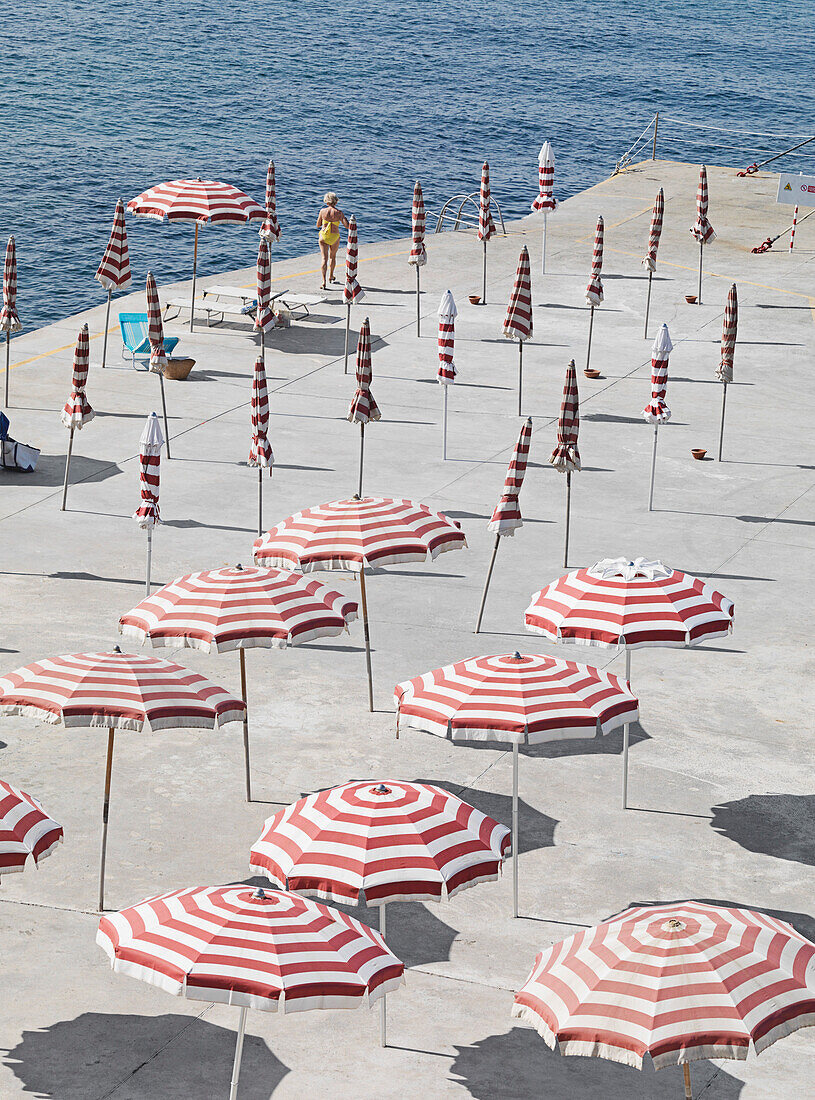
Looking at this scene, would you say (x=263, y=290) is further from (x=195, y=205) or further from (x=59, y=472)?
(x=59, y=472)

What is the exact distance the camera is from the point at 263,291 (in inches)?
1162

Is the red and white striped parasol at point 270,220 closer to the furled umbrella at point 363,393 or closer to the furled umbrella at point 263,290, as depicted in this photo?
the furled umbrella at point 263,290

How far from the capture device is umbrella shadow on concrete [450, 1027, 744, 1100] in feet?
38.8

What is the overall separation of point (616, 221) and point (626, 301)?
333 inches

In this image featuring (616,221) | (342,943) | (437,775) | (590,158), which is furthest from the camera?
(590,158)

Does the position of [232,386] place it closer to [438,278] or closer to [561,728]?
[438,278]

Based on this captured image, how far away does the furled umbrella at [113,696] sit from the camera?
13180 mm

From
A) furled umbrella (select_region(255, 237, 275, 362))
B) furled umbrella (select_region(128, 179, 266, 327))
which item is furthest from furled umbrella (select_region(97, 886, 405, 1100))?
furled umbrella (select_region(128, 179, 266, 327))

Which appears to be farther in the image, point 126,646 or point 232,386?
point 232,386

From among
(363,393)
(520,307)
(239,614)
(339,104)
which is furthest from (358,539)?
(339,104)

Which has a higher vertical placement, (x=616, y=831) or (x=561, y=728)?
(x=561, y=728)

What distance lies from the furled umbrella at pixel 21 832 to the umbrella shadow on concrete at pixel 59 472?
13.3m

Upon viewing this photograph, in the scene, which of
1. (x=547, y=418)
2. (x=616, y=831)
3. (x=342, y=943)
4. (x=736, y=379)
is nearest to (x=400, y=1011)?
(x=342, y=943)

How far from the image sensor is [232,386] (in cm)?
3016
